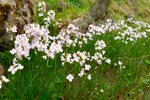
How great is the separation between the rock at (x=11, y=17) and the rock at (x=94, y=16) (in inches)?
75.5

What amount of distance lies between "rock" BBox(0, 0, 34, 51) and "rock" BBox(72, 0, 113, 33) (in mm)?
1917

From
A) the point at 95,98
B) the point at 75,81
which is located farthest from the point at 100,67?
the point at 95,98

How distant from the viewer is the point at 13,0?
328 cm

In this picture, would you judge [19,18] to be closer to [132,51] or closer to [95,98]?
[95,98]

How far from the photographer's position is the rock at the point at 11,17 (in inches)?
113

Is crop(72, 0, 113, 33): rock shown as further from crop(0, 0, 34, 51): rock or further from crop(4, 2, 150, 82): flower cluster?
crop(0, 0, 34, 51): rock

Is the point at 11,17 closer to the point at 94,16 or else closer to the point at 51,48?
the point at 51,48

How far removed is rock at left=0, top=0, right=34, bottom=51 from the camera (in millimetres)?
2882

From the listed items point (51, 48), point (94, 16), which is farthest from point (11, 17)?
point (94, 16)

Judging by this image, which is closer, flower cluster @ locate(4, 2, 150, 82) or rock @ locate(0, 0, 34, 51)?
flower cluster @ locate(4, 2, 150, 82)

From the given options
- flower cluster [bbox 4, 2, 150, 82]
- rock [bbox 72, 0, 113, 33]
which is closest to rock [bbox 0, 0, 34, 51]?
flower cluster [bbox 4, 2, 150, 82]

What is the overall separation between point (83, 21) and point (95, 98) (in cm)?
331

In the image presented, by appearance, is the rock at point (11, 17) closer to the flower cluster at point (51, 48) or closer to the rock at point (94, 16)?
the flower cluster at point (51, 48)

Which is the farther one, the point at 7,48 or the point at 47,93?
the point at 7,48
